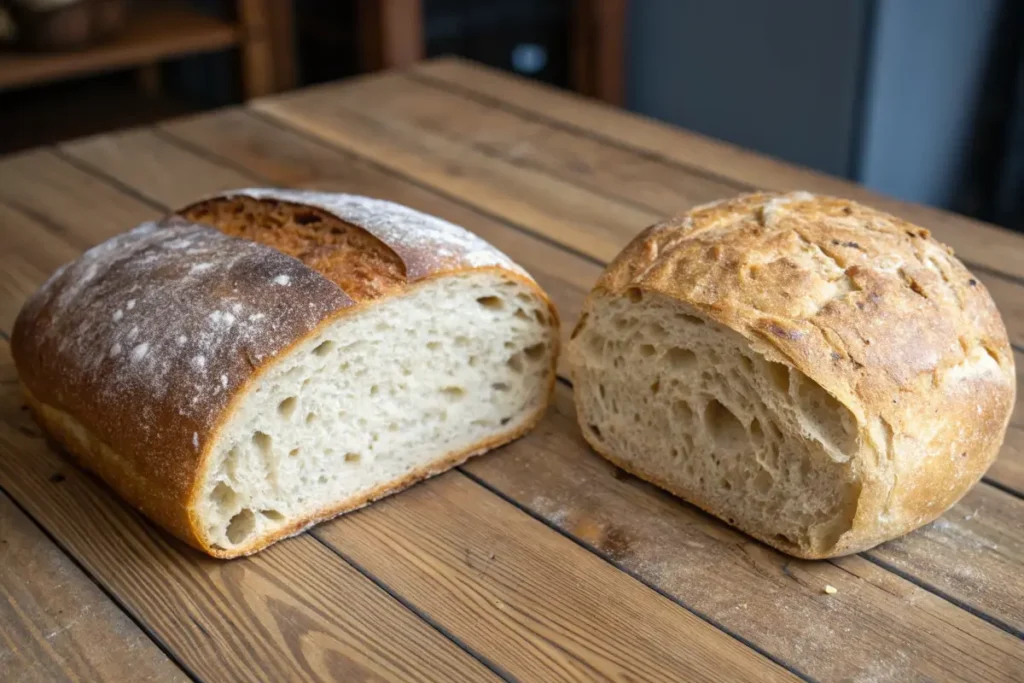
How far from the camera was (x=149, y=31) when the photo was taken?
11.8 feet

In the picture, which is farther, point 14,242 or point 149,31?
point 149,31

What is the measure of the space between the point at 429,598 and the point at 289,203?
0.65 m

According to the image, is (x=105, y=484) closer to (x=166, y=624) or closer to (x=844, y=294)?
(x=166, y=624)

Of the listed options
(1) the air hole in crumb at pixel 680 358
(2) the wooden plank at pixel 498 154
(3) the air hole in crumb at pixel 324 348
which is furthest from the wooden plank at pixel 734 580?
(2) the wooden plank at pixel 498 154

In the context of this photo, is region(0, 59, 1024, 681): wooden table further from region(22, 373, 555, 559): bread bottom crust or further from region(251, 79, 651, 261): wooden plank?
region(251, 79, 651, 261): wooden plank

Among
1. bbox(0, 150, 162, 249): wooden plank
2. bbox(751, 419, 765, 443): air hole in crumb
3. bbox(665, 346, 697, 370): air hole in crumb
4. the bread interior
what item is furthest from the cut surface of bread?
bbox(0, 150, 162, 249): wooden plank

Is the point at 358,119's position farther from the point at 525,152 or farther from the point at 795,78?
the point at 795,78

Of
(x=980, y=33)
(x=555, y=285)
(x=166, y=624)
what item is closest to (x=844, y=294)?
(x=555, y=285)

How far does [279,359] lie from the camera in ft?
4.70

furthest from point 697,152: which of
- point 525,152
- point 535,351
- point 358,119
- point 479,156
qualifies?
point 535,351

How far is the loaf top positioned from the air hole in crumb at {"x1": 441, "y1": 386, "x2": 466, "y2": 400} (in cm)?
26

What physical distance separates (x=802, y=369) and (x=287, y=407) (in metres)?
0.66

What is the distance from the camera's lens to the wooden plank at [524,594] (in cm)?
136

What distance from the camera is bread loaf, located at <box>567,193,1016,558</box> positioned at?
1.39 meters
